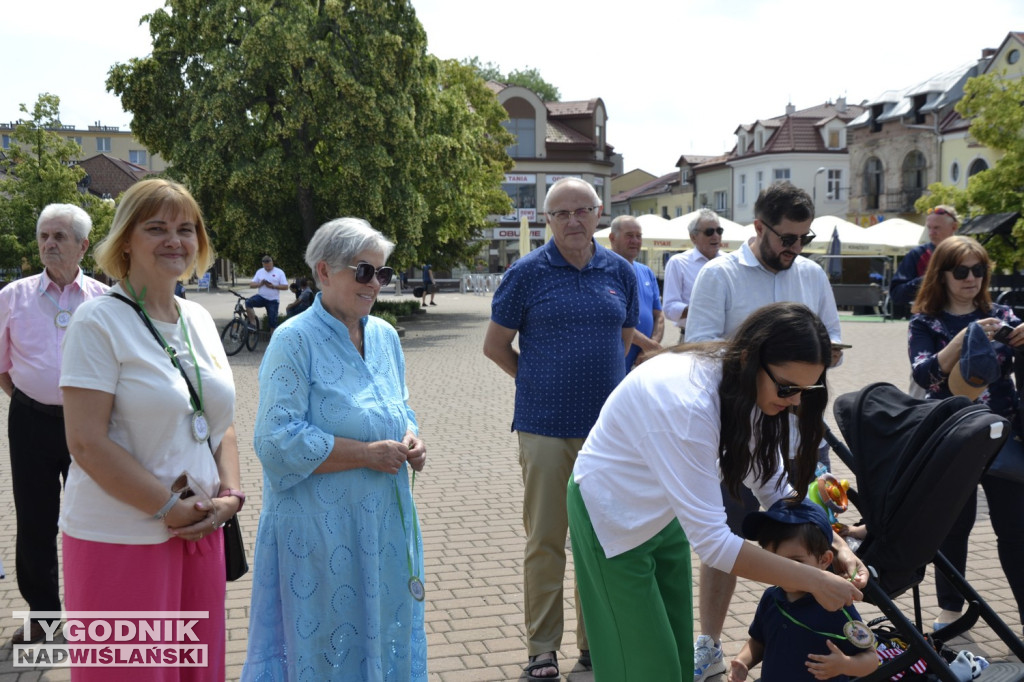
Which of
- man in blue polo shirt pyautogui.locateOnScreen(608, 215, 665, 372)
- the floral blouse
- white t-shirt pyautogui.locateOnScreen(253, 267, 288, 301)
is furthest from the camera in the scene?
white t-shirt pyautogui.locateOnScreen(253, 267, 288, 301)

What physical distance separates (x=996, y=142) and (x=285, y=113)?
18045mm

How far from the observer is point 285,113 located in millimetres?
22141

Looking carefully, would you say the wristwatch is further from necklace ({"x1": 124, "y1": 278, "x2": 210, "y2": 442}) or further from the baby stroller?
the baby stroller

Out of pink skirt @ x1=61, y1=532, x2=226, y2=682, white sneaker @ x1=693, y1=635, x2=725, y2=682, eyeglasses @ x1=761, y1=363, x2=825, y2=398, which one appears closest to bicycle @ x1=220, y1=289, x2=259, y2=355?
white sneaker @ x1=693, y1=635, x2=725, y2=682

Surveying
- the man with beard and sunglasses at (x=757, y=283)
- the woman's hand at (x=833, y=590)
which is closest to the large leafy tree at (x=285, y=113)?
the man with beard and sunglasses at (x=757, y=283)

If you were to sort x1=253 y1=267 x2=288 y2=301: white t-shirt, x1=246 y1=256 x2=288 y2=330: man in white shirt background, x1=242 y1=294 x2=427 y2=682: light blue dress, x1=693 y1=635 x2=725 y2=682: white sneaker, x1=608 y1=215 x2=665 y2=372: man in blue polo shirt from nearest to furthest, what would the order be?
1. x1=242 y1=294 x2=427 y2=682: light blue dress
2. x1=693 y1=635 x2=725 y2=682: white sneaker
3. x1=608 y1=215 x2=665 y2=372: man in blue polo shirt
4. x1=246 y1=256 x2=288 y2=330: man in white shirt background
5. x1=253 y1=267 x2=288 y2=301: white t-shirt

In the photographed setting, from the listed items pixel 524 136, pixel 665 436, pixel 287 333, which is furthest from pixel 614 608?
pixel 524 136

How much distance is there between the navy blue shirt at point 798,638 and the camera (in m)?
3.06

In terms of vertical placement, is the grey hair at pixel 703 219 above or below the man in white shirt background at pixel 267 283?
above

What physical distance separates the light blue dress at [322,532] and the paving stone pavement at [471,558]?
1.03 meters

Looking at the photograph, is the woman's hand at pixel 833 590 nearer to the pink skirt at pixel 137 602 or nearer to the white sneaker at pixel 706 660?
the white sneaker at pixel 706 660

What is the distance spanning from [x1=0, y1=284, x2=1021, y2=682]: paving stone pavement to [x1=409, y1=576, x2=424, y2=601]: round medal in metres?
0.91

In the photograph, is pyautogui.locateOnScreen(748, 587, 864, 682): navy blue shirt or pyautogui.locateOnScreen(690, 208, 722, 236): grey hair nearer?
pyautogui.locateOnScreen(748, 587, 864, 682): navy blue shirt

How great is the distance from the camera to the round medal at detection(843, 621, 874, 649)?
297 centimetres
